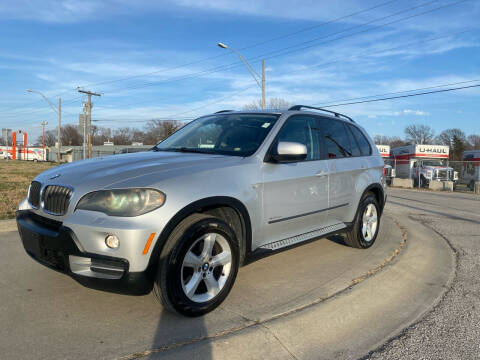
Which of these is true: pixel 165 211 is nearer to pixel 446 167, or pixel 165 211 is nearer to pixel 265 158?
pixel 265 158

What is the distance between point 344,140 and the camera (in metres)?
4.98

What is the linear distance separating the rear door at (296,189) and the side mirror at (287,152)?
0.08m

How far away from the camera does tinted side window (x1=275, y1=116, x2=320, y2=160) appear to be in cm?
400

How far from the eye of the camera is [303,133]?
4258mm

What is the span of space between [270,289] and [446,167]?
87.3ft

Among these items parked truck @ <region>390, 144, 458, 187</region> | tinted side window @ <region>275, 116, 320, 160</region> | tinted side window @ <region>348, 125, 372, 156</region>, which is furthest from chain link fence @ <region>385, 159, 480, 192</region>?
tinted side window @ <region>275, 116, 320, 160</region>

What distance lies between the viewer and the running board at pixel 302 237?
3.63m

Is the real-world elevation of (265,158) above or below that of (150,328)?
above

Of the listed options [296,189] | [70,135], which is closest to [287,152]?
[296,189]

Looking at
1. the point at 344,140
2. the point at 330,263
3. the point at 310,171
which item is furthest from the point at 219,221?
the point at 344,140

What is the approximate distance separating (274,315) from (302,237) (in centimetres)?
114

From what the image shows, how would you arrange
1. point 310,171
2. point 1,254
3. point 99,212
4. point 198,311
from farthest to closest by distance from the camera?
point 1,254 → point 310,171 → point 198,311 → point 99,212

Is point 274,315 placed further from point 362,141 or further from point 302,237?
point 362,141

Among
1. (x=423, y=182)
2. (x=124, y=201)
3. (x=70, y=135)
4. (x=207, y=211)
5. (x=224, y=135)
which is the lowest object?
(x=423, y=182)
